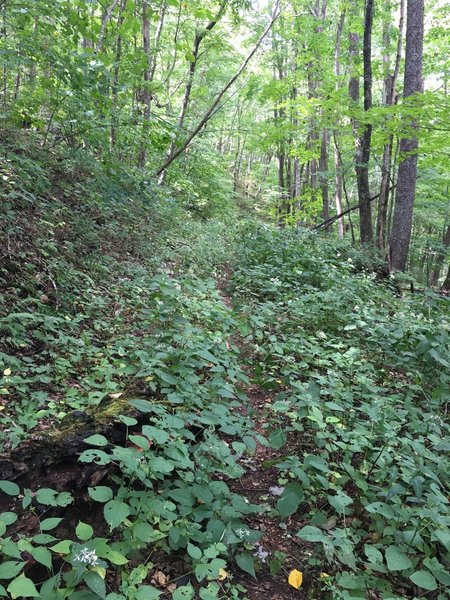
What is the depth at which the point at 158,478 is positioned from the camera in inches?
87.1

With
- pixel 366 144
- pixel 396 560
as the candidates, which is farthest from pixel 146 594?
pixel 366 144

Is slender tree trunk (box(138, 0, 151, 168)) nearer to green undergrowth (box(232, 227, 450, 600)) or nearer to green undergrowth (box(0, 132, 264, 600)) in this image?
green undergrowth (box(0, 132, 264, 600))

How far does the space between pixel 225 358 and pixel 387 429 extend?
142 centimetres

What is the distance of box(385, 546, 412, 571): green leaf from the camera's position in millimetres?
1812

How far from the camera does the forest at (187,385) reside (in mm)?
1935

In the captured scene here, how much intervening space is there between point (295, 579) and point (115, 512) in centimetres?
109

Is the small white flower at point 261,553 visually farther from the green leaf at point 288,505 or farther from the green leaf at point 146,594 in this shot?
the green leaf at point 146,594

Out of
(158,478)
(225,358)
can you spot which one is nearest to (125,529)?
(158,478)

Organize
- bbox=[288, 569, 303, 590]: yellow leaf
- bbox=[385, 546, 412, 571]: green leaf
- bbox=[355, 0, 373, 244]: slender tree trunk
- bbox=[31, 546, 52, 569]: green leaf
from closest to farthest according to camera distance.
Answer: bbox=[31, 546, 52, 569]: green leaf < bbox=[385, 546, 412, 571]: green leaf < bbox=[288, 569, 303, 590]: yellow leaf < bbox=[355, 0, 373, 244]: slender tree trunk

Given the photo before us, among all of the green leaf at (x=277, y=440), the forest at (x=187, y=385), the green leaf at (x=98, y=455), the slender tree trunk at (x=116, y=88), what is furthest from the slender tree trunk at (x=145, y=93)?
the green leaf at (x=98, y=455)

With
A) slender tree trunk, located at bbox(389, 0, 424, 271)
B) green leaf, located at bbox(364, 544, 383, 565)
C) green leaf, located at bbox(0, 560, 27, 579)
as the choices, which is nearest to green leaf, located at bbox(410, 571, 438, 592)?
green leaf, located at bbox(364, 544, 383, 565)

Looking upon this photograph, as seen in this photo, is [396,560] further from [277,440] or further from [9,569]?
[9,569]

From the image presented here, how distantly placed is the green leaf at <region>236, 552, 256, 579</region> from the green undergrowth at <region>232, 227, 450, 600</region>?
308 mm

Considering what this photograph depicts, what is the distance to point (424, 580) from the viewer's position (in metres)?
1.78
